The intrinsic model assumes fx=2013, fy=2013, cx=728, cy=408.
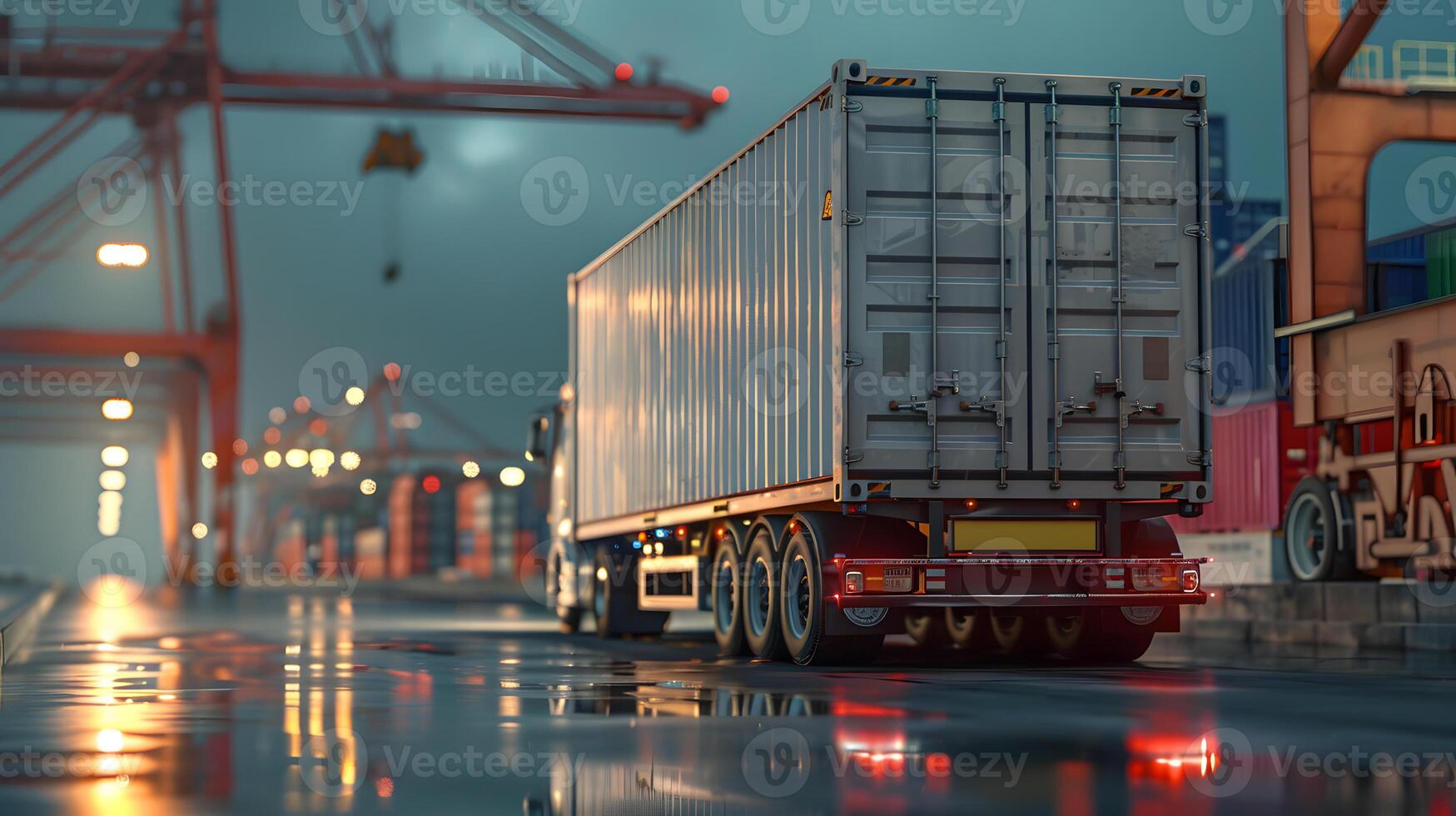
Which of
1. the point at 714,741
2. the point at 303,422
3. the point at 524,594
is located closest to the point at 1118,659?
the point at 714,741

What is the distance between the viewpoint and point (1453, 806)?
20.6ft

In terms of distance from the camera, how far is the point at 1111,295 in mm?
14227

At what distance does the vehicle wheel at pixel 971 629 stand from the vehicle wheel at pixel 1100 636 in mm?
1255

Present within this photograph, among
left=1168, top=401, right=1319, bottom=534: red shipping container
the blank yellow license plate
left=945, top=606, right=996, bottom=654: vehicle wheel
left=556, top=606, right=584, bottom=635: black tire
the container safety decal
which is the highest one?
the container safety decal

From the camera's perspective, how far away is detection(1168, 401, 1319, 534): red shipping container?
25.5 meters

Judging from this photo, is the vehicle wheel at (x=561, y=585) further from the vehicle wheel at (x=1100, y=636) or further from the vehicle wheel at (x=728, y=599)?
the vehicle wheel at (x=1100, y=636)

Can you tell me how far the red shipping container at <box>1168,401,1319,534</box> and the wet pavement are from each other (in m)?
9.76

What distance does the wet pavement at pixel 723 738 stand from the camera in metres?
6.46

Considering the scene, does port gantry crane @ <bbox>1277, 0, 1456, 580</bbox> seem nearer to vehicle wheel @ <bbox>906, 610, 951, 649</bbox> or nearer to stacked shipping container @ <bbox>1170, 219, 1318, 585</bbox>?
stacked shipping container @ <bbox>1170, 219, 1318, 585</bbox>

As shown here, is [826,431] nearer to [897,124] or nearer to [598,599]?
[897,124]

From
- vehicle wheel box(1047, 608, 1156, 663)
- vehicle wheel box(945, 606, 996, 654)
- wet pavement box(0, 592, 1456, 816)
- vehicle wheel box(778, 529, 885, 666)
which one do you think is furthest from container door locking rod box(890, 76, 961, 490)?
vehicle wheel box(945, 606, 996, 654)

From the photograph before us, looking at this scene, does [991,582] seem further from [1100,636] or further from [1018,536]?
[1100,636]

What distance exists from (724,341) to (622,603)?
6181 mm

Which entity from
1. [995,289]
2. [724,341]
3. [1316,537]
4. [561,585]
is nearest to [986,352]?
[995,289]
